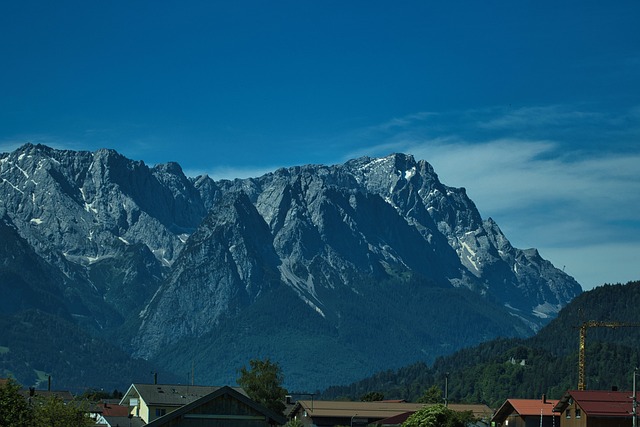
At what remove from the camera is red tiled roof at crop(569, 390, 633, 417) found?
503 feet

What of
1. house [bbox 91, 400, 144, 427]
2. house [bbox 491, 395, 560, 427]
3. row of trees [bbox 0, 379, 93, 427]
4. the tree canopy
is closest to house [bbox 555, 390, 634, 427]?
house [bbox 491, 395, 560, 427]

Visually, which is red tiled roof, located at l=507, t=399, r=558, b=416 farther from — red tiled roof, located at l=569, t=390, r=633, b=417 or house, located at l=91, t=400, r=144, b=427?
house, located at l=91, t=400, r=144, b=427

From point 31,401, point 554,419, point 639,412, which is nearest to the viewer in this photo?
point 31,401

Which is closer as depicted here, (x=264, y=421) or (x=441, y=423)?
(x=264, y=421)

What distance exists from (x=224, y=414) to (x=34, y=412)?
28837 millimetres

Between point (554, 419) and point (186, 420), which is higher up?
point (554, 419)

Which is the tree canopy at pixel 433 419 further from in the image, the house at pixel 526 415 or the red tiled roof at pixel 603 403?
the house at pixel 526 415

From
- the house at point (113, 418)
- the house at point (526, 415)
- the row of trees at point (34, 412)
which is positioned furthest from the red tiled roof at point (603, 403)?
the row of trees at point (34, 412)

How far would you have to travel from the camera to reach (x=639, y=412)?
151625mm

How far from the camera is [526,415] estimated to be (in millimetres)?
176500

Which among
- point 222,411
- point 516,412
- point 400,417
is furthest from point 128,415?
point 222,411

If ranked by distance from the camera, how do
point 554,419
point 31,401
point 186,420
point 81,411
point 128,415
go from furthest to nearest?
1. point 128,415
2. point 554,419
3. point 31,401
4. point 81,411
5. point 186,420

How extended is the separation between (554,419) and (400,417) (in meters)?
29.4

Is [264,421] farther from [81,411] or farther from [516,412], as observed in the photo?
[516,412]
